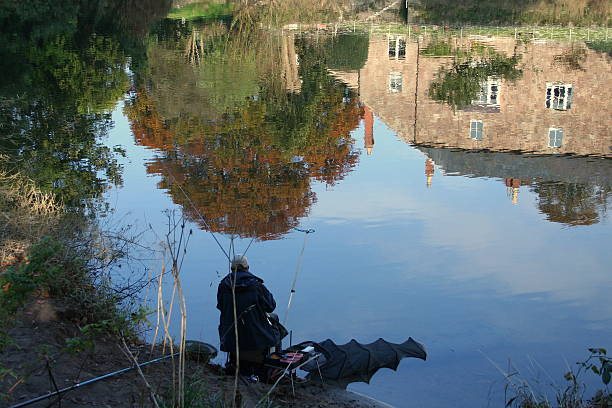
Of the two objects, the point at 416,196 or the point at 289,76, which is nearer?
the point at 416,196

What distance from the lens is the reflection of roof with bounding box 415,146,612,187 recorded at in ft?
72.4

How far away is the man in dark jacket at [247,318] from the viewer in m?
9.33

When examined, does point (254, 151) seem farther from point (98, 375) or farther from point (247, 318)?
point (98, 375)

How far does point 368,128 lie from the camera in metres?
27.1

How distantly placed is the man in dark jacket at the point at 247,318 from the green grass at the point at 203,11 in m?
43.4

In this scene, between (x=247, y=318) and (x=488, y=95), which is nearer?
(x=247, y=318)

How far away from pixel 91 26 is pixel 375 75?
1785cm

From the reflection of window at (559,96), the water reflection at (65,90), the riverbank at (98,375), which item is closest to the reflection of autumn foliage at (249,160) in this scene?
the water reflection at (65,90)

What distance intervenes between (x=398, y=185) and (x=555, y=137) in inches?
404

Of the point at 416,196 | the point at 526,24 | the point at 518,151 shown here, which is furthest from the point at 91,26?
the point at 416,196

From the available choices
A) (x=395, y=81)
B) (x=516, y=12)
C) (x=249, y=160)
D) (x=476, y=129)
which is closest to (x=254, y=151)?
(x=249, y=160)

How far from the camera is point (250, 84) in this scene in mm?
30922

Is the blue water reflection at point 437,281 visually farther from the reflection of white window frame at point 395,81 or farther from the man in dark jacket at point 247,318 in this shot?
the reflection of white window frame at point 395,81

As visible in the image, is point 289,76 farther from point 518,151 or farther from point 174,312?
point 174,312
